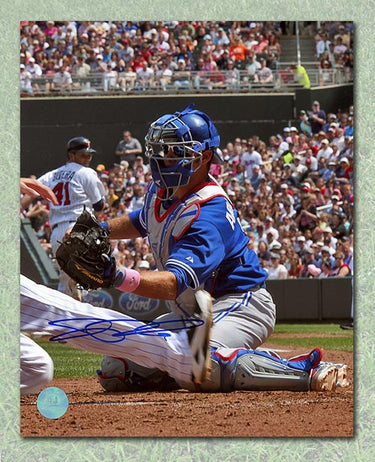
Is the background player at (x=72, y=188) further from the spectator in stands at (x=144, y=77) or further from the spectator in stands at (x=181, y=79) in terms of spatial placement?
the spectator in stands at (x=181, y=79)

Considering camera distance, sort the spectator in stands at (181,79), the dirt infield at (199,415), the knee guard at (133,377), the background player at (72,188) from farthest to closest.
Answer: the background player at (72,188) → the spectator in stands at (181,79) → the knee guard at (133,377) → the dirt infield at (199,415)

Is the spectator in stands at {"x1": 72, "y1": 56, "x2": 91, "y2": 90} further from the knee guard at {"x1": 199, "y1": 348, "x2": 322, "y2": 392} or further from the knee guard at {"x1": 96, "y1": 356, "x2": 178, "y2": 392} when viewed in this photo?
the knee guard at {"x1": 199, "y1": 348, "x2": 322, "y2": 392}

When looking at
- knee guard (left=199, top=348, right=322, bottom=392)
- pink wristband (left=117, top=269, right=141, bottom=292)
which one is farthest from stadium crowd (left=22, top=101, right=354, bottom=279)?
pink wristband (left=117, top=269, right=141, bottom=292)

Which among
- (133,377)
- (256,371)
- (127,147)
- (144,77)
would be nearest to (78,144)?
(127,147)

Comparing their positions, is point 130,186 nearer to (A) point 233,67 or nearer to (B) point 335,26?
(A) point 233,67

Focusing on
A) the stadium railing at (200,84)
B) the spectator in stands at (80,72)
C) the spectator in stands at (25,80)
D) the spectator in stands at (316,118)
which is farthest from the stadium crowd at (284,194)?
the spectator in stands at (25,80)

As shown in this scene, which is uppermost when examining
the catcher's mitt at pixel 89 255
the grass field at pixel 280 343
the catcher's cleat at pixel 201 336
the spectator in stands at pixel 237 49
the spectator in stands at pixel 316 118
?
the spectator in stands at pixel 237 49
